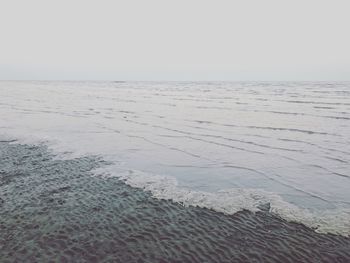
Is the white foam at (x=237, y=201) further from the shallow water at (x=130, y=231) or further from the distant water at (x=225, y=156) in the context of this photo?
the shallow water at (x=130, y=231)

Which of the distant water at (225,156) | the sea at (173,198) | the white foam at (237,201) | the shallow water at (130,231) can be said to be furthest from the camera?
the distant water at (225,156)

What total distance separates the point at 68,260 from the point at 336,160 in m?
14.3

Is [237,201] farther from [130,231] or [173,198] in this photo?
[130,231]

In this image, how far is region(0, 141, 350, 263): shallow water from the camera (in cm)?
712

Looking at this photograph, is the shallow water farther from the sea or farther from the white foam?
the white foam

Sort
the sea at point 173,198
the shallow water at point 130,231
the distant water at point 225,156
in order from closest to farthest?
the shallow water at point 130,231
the sea at point 173,198
the distant water at point 225,156

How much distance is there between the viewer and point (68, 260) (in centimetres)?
682

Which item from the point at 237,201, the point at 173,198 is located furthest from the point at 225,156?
the point at 173,198

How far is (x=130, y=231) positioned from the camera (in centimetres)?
818

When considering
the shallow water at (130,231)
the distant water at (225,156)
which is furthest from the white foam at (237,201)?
the shallow water at (130,231)

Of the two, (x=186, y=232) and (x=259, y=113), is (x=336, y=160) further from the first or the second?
(x=259, y=113)

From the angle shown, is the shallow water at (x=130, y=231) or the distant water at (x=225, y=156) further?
the distant water at (x=225, y=156)

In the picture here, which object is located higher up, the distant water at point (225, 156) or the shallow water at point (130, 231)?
the shallow water at point (130, 231)

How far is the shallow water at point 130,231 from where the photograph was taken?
7121 mm
